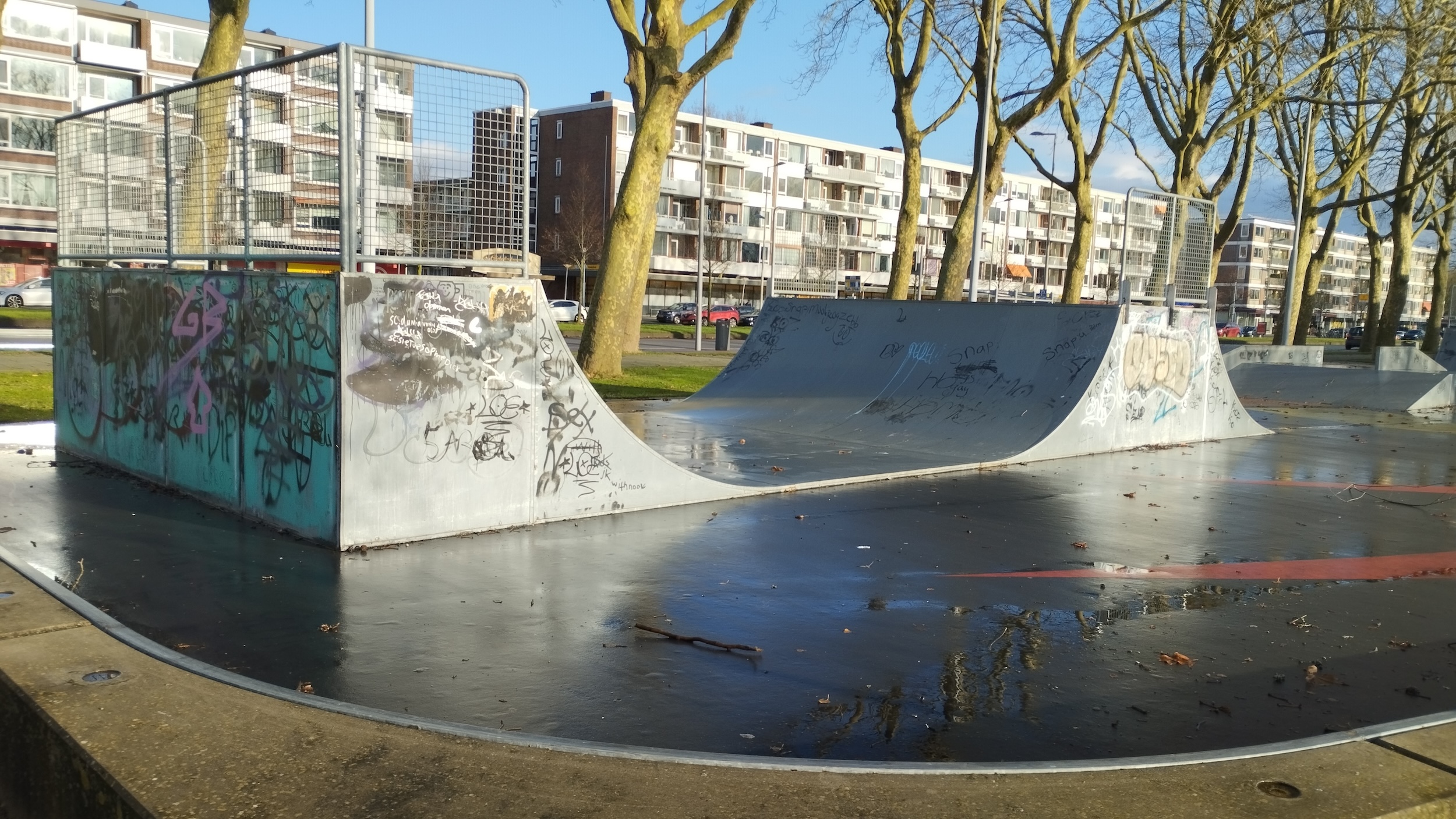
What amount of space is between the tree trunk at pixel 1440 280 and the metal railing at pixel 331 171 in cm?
4195

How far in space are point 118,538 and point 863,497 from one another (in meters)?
5.63

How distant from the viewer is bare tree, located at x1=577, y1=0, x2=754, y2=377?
17.9 meters

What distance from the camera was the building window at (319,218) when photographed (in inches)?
285

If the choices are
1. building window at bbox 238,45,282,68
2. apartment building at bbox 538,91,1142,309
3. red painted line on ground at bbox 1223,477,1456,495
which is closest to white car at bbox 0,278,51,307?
building window at bbox 238,45,282,68

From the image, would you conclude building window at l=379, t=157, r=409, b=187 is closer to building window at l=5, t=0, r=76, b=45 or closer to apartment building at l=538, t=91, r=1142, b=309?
apartment building at l=538, t=91, r=1142, b=309

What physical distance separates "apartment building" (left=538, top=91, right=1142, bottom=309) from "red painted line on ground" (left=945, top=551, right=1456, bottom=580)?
2060 inches

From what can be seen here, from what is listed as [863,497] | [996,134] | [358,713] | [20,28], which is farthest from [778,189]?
[358,713]

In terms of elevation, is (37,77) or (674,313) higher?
(37,77)

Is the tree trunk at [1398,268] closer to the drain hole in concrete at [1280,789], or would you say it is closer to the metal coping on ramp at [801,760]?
the metal coping on ramp at [801,760]

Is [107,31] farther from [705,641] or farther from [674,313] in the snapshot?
[705,641]

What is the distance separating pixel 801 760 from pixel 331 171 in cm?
533

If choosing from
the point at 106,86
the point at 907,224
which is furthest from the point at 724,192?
the point at 907,224

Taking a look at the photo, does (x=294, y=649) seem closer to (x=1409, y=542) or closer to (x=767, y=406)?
(x=1409, y=542)

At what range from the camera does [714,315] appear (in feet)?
201
